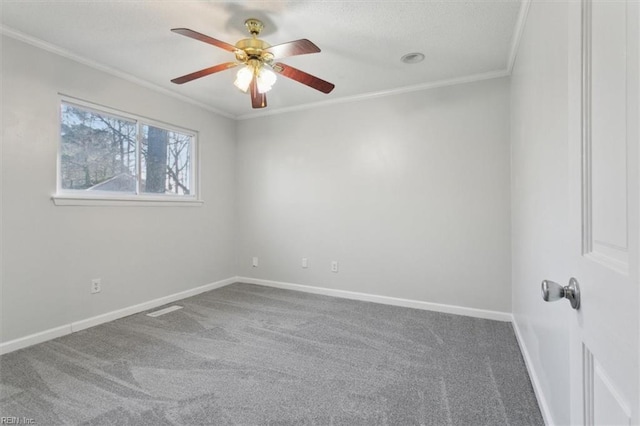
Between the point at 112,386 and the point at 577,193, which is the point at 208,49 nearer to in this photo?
the point at 112,386

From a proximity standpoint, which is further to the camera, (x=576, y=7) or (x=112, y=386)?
(x=112, y=386)

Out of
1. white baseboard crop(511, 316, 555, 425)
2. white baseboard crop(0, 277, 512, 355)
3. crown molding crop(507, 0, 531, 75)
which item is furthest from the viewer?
white baseboard crop(0, 277, 512, 355)

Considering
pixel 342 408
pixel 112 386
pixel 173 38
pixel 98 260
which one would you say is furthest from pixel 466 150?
pixel 98 260

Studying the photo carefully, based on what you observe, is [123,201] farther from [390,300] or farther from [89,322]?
[390,300]

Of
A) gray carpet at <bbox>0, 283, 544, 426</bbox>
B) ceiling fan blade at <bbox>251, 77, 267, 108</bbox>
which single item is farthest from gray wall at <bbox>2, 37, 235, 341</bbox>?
ceiling fan blade at <bbox>251, 77, 267, 108</bbox>

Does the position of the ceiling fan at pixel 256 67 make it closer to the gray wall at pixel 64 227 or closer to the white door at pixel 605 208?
the gray wall at pixel 64 227

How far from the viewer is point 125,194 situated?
3.27 metres

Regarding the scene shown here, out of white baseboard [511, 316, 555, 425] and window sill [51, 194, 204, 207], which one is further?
window sill [51, 194, 204, 207]

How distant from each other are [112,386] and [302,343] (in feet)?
4.25

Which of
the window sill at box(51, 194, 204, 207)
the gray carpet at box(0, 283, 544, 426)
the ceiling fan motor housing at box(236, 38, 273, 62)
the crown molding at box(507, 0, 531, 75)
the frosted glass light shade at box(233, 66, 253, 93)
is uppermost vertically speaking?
the crown molding at box(507, 0, 531, 75)

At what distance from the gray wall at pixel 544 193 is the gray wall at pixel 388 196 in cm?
63

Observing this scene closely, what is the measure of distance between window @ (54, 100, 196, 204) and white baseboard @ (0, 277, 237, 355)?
1100 mm

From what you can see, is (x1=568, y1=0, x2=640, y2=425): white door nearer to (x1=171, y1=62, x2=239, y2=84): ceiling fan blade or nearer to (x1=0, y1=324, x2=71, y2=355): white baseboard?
(x1=171, y1=62, x2=239, y2=84): ceiling fan blade

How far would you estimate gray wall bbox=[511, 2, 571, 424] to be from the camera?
1.29m
